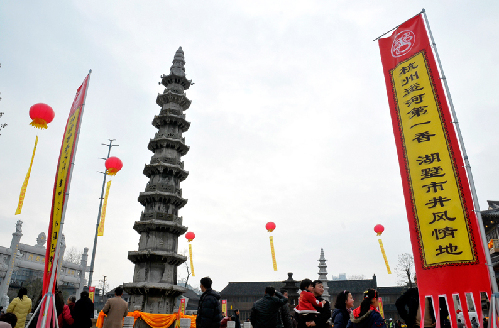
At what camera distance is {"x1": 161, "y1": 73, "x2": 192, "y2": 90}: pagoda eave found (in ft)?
107

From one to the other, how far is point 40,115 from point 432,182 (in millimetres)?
10461

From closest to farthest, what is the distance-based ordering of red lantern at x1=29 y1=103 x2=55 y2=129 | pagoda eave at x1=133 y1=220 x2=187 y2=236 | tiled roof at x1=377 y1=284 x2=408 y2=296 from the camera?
red lantern at x1=29 y1=103 x2=55 y2=129 < pagoda eave at x1=133 y1=220 x2=187 y2=236 < tiled roof at x1=377 y1=284 x2=408 y2=296

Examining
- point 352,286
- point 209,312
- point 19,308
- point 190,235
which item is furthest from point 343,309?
point 352,286

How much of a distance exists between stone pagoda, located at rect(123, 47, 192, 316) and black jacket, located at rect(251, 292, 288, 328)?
1976cm

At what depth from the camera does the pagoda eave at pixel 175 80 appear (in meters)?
32.6

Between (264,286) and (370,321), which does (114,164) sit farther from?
(264,286)

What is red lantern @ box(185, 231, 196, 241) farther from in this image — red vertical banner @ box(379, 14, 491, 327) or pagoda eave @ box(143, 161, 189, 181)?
red vertical banner @ box(379, 14, 491, 327)

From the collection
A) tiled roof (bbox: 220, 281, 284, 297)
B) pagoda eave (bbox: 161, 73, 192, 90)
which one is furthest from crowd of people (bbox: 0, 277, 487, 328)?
tiled roof (bbox: 220, 281, 284, 297)

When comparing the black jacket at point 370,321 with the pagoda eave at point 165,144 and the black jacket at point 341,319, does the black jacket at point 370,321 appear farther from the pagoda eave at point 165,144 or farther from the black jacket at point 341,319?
the pagoda eave at point 165,144

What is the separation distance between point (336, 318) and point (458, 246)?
256 cm

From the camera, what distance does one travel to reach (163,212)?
27.2 metres

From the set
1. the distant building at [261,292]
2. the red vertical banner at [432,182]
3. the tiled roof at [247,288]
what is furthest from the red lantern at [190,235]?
the tiled roof at [247,288]

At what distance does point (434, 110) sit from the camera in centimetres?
702

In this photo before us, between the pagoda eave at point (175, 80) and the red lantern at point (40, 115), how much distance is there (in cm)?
2331
